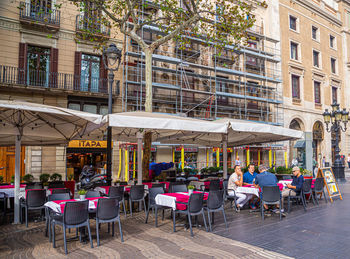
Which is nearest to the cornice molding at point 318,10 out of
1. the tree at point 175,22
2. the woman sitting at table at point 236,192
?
the tree at point 175,22

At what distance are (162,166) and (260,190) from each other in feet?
21.0

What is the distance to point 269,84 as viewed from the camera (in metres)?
28.4

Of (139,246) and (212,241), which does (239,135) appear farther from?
(139,246)

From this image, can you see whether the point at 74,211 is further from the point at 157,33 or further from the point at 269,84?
the point at 269,84

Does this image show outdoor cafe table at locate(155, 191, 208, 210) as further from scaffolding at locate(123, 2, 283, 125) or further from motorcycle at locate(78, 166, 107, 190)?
scaffolding at locate(123, 2, 283, 125)

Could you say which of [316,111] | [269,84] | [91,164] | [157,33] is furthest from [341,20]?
[91,164]

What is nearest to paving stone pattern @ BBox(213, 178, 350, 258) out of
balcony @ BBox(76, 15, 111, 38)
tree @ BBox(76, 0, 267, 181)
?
tree @ BBox(76, 0, 267, 181)

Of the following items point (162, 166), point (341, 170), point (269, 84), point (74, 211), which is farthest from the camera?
point (269, 84)

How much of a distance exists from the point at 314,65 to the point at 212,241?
106 feet

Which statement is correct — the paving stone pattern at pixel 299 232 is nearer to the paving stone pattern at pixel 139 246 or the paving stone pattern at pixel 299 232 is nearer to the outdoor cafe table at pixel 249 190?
the paving stone pattern at pixel 139 246

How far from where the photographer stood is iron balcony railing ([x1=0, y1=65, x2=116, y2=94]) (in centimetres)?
1658

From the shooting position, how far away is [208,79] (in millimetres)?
23656

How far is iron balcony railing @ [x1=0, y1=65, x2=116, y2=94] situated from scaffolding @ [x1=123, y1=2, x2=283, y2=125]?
195 centimetres

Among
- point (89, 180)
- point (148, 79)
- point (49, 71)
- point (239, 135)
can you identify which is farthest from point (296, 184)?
point (49, 71)
